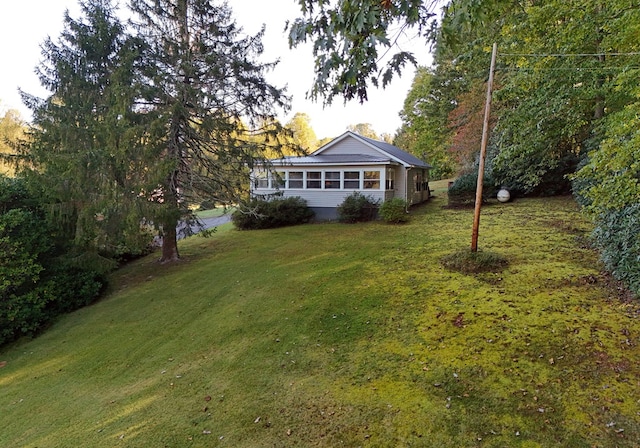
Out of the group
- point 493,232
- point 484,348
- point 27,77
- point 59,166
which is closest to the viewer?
point 484,348

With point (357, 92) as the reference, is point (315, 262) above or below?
below

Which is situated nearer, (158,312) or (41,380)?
(41,380)

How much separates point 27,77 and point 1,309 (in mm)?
6128

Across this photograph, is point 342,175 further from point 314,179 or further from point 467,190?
A: point 467,190

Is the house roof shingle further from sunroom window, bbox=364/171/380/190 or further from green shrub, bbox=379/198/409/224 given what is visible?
green shrub, bbox=379/198/409/224

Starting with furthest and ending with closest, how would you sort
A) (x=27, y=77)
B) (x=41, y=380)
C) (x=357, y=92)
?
(x=27, y=77)
(x=41, y=380)
(x=357, y=92)

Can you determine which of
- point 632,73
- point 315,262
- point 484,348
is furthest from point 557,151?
point 484,348

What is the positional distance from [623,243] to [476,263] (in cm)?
248

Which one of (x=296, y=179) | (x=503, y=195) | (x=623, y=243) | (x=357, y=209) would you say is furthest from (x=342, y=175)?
(x=623, y=243)

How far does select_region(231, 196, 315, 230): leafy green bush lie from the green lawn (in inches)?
253

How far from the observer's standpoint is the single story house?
16078mm

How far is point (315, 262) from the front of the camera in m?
9.55

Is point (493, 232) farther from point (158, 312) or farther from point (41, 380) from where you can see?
point (41, 380)

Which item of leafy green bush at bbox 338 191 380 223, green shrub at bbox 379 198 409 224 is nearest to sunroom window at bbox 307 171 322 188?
leafy green bush at bbox 338 191 380 223
